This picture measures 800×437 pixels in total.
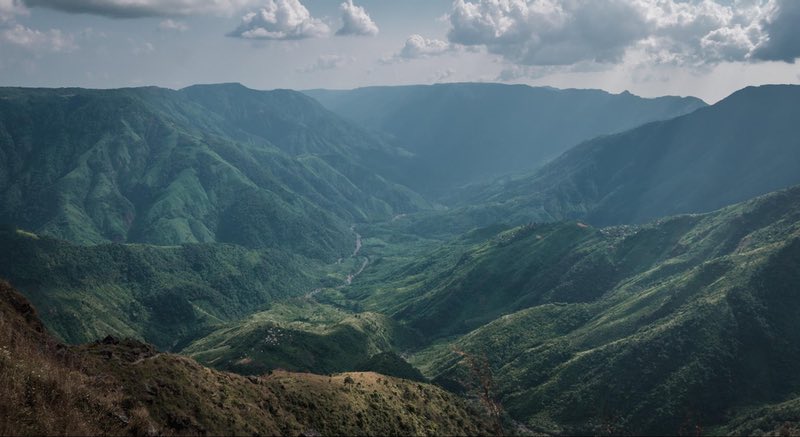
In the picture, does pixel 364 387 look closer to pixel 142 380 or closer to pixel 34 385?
pixel 142 380

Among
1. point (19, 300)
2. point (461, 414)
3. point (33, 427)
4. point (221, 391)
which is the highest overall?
point (33, 427)

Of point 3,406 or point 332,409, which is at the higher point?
point 3,406

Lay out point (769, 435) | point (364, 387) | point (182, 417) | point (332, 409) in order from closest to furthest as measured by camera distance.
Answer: point (182, 417)
point (332, 409)
point (364, 387)
point (769, 435)

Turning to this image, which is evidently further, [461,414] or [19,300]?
[461,414]

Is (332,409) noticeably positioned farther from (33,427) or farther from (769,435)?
(769,435)

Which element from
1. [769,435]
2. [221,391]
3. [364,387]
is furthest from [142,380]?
[769,435]

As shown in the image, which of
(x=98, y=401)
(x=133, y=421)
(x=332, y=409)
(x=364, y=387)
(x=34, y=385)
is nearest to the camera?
(x=34, y=385)

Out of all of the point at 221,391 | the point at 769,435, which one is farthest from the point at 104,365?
the point at 769,435
